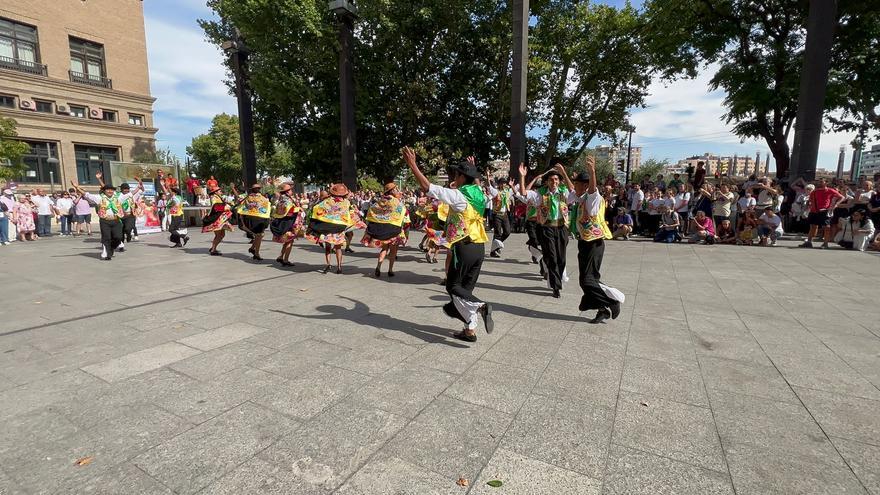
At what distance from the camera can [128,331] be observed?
15.5 feet

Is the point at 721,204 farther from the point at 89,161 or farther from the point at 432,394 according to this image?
the point at 89,161

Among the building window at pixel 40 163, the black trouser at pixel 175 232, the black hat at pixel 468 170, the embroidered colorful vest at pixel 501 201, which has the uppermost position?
the building window at pixel 40 163

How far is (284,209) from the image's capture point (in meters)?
9.01

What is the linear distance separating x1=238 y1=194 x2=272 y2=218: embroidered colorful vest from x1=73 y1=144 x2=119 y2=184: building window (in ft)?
105

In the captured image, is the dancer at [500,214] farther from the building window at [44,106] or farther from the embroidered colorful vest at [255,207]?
the building window at [44,106]

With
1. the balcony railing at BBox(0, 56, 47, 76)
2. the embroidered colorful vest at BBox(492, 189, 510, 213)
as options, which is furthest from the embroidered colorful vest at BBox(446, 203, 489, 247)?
the balcony railing at BBox(0, 56, 47, 76)

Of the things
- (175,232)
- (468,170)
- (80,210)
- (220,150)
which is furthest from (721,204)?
(220,150)

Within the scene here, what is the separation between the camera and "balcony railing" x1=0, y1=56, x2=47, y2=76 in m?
29.5

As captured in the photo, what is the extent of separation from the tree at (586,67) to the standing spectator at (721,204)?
10022 millimetres

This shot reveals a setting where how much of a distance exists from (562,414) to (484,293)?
358cm

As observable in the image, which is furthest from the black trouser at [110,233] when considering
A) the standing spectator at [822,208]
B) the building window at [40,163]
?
the building window at [40,163]

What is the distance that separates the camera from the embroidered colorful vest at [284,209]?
901 centimetres

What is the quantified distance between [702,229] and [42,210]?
75.5 feet

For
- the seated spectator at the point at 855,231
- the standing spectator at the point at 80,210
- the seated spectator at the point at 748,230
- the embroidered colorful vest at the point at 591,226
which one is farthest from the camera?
the standing spectator at the point at 80,210
